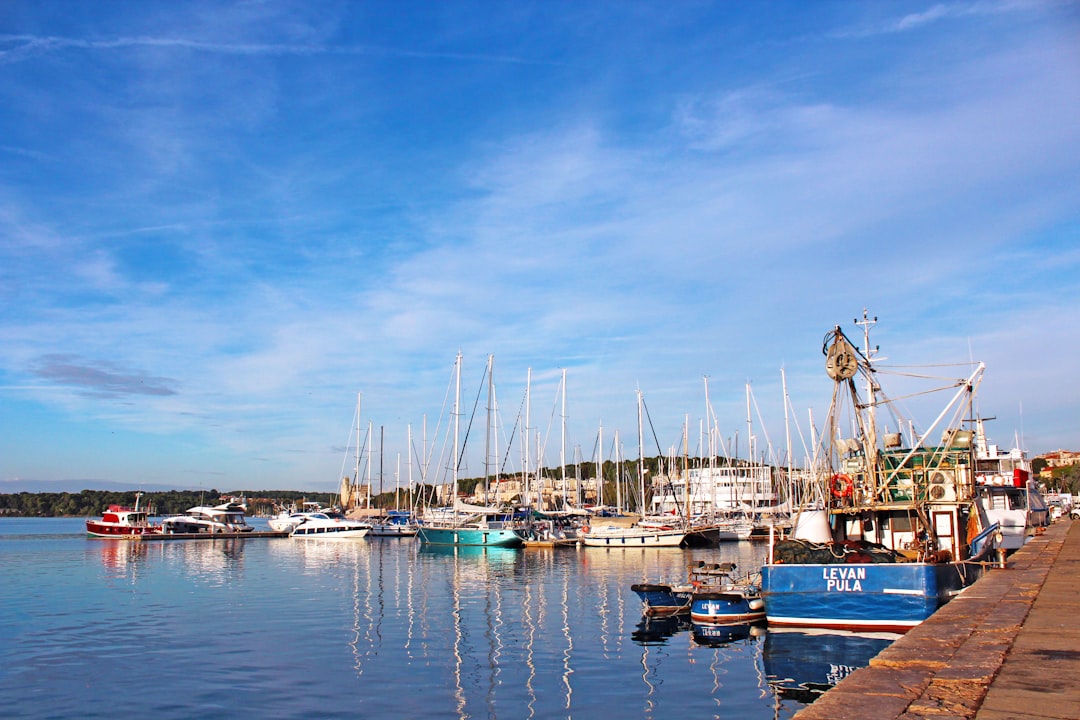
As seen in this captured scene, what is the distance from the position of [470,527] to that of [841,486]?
173 feet

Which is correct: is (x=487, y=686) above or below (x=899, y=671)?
below

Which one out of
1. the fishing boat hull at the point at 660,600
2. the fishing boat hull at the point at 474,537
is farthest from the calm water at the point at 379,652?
the fishing boat hull at the point at 474,537

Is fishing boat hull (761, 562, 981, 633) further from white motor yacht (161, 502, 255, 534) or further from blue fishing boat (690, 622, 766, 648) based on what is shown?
white motor yacht (161, 502, 255, 534)

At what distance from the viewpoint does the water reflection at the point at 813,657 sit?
65.2 feet

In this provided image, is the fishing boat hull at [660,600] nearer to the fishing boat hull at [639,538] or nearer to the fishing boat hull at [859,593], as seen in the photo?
the fishing boat hull at [859,593]

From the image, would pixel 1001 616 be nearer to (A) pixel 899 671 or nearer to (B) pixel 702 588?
(A) pixel 899 671

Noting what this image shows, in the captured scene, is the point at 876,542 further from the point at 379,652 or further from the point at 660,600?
the point at 379,652

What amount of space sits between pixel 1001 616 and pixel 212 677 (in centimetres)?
1957

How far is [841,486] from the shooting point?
30500 millimetres

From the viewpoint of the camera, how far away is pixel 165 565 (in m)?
63.2

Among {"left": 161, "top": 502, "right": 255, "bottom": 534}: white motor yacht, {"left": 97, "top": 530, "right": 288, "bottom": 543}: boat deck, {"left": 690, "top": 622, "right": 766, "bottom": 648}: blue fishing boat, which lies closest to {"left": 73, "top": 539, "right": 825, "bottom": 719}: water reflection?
{"left": 690, "top": 622, "right": 766, "bottom": 648}: blue fishing boat

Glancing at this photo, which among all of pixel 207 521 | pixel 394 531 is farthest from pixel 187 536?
pixel 394 531

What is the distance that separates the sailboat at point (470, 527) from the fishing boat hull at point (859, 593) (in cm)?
5193

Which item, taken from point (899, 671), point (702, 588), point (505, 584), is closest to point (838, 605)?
point (702, 588)
